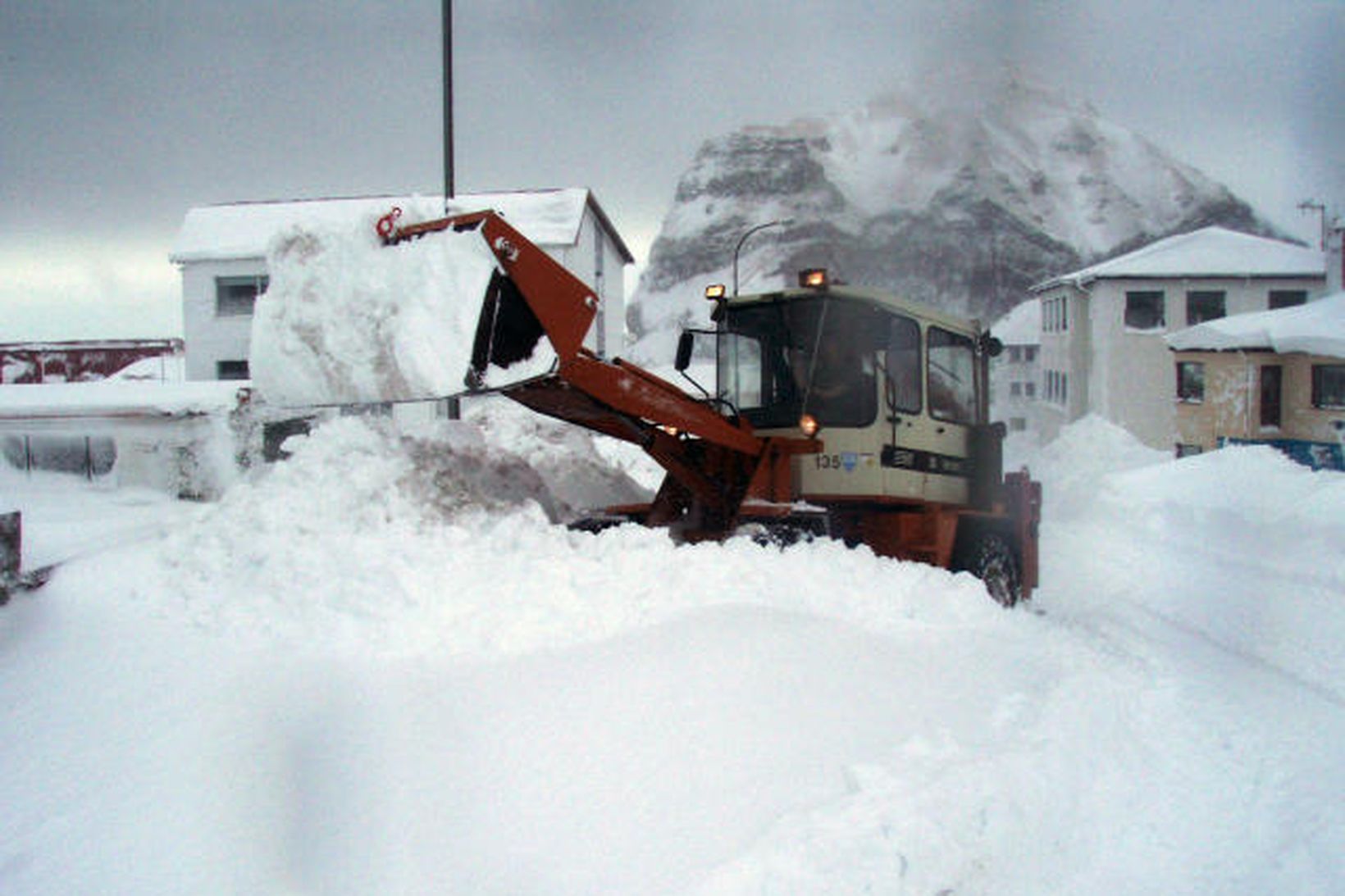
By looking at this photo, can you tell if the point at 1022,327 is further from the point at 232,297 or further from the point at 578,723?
the point at 578,723

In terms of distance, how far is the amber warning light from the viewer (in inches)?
224

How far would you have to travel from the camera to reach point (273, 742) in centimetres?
310

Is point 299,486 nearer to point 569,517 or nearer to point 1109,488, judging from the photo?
point 569,517

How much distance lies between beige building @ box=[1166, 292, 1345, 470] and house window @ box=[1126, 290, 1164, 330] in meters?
3.32

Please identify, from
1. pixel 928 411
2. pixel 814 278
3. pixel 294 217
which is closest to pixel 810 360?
pixel 814 278

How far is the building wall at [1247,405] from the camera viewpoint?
20359 millimetres

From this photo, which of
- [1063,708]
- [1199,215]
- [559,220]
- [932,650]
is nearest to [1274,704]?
[1063,708]

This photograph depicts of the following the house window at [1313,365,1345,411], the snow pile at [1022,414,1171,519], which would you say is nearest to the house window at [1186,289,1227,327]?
the house window at [1313,365,1345,411]

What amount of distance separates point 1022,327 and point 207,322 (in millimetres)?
22864

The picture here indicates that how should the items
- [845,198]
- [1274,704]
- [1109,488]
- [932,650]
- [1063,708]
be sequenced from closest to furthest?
[1063,708]
[932,650]
[1274,704]
[845,198]
[1109,488]

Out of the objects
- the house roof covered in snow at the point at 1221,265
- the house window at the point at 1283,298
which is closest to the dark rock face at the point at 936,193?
the house roof covered in snow at the point at 1221,265

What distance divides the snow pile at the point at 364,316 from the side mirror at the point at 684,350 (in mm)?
1712

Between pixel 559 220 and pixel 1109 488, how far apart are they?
10.9 m

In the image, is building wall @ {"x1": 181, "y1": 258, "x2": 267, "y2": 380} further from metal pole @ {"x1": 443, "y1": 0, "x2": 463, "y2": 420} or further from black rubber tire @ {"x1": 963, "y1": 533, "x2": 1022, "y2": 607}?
black rubber tire @ {"x1": 963, "y1": 533, "x2": 1022, "y2": 607}
